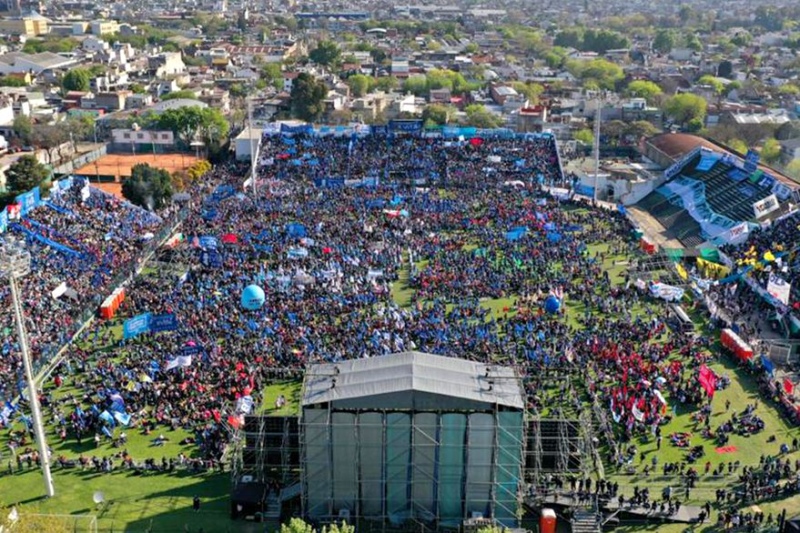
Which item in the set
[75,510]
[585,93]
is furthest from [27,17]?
[75,510]

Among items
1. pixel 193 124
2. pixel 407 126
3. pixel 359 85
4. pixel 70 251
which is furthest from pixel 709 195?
pixel 359 85

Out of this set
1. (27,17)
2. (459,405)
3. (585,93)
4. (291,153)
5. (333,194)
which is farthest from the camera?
(27,17)

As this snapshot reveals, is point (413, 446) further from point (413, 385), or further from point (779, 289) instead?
point (779, 289)

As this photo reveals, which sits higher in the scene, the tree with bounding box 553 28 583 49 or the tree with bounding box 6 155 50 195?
the tree with bounding box 6 155 50 195

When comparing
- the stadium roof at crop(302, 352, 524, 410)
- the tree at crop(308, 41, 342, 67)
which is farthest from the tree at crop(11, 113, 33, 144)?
the tree at crop(308, 41, 342, 67)

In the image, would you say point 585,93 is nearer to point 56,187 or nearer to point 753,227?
point 753,227

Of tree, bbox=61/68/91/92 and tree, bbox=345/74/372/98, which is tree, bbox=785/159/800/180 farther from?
tree, bbox=61/68/91/92
